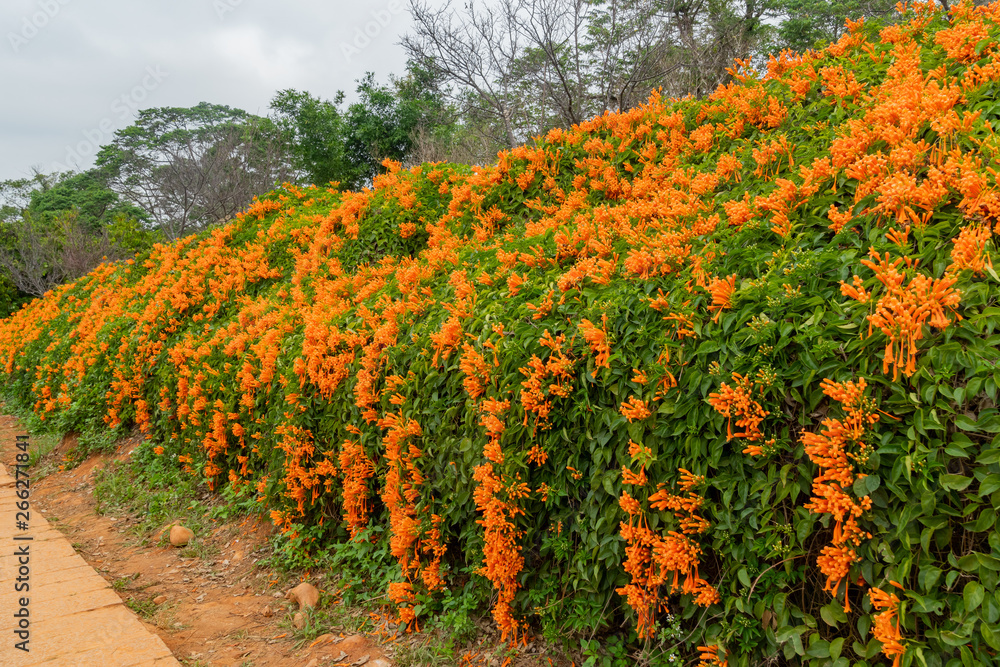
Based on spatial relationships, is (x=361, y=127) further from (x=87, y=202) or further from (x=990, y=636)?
(x=990, y=636)

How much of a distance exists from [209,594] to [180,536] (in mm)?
887

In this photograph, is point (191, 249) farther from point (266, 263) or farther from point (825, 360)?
point (825, 360)

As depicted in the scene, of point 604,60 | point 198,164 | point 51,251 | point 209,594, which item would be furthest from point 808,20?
point 51,251

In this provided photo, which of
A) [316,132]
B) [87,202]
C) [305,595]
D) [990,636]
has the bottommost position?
[305,595]

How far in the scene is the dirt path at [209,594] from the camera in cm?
284

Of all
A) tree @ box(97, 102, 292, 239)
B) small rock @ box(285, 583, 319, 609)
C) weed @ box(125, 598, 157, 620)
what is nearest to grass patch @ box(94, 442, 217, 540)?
weed @ box(125, 598, 157, 620)

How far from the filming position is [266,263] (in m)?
6.44

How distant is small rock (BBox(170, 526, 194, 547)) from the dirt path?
0.07 metres

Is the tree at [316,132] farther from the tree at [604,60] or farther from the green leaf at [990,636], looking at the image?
the green leaf at [990,636]

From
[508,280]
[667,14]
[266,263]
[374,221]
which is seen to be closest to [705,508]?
[508,280]

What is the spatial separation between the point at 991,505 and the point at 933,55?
8.17 ft

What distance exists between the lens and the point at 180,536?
4.31 meters

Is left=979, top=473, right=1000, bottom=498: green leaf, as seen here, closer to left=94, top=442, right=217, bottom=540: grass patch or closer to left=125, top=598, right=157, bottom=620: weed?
left=125, top=598, right=157, bottom=620: weed

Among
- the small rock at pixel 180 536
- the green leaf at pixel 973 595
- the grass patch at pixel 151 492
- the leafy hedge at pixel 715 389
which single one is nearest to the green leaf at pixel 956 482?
the leafy hedge at pixel 715 389
